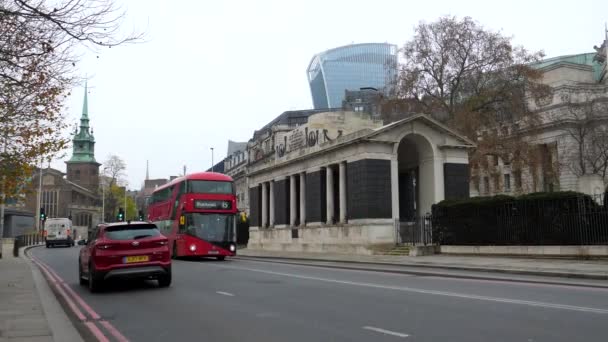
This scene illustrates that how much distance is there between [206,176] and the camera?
27.8 m

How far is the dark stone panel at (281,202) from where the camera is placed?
41.9 metres

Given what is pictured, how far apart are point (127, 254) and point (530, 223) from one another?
53.2 feet

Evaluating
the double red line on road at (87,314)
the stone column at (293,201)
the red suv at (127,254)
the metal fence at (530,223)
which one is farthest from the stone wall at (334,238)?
the double red line on road at (87,314)

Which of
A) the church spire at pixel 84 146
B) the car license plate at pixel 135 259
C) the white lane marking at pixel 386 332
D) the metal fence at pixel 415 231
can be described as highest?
the church spire at pixel 84 146

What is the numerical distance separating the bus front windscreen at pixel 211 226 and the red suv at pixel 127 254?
12.7m

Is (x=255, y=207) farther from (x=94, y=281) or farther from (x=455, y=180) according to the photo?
(x=94, y=281)

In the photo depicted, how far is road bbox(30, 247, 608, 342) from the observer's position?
7.58m

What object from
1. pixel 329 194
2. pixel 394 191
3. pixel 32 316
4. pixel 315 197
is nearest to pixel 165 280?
pixel 32 316

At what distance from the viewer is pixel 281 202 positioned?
42.3 m

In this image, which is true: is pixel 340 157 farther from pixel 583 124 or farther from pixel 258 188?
pixel 583 124

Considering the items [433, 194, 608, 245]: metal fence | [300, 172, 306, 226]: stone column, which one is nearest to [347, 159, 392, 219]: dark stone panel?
[433, 194, 608, 245]: metal fence

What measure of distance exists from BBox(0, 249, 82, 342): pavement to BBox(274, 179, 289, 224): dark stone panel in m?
26.9

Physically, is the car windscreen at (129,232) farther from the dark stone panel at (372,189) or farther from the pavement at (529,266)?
the dark stone panel at (372,189)

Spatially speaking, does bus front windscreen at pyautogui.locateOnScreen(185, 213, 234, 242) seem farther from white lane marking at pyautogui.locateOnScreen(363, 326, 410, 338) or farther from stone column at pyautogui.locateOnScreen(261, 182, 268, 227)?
white lane marking at pyautogui.locateOnScreen(363, 326, 410, 338)
